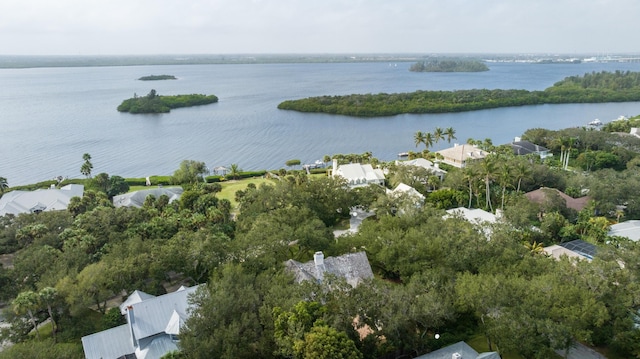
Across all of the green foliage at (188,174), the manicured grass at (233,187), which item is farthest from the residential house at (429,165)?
the green foliage at (188,174)

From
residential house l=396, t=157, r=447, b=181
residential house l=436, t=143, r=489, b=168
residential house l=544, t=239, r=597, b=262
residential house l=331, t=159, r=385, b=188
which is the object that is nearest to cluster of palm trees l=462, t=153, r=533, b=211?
residential house l=396, t=157, r=447, b=181

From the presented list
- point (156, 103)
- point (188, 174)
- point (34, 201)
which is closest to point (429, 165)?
point (188, 174)

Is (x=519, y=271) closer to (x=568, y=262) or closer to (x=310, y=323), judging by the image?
(x=568, y=262)

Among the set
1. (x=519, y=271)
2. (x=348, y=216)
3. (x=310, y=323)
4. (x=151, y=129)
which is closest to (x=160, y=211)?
(x=348, y=216)

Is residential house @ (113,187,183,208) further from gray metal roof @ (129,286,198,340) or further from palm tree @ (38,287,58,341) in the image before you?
gray metal roof @ (129,286,198,340)

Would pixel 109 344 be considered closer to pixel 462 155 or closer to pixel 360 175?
pixel 360 175

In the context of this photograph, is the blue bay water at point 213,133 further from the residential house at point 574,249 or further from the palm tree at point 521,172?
the residential house at point 574,249

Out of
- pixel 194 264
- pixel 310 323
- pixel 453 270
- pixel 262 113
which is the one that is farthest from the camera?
pixel 262 113

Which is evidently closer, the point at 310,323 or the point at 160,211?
the point at 310,323
